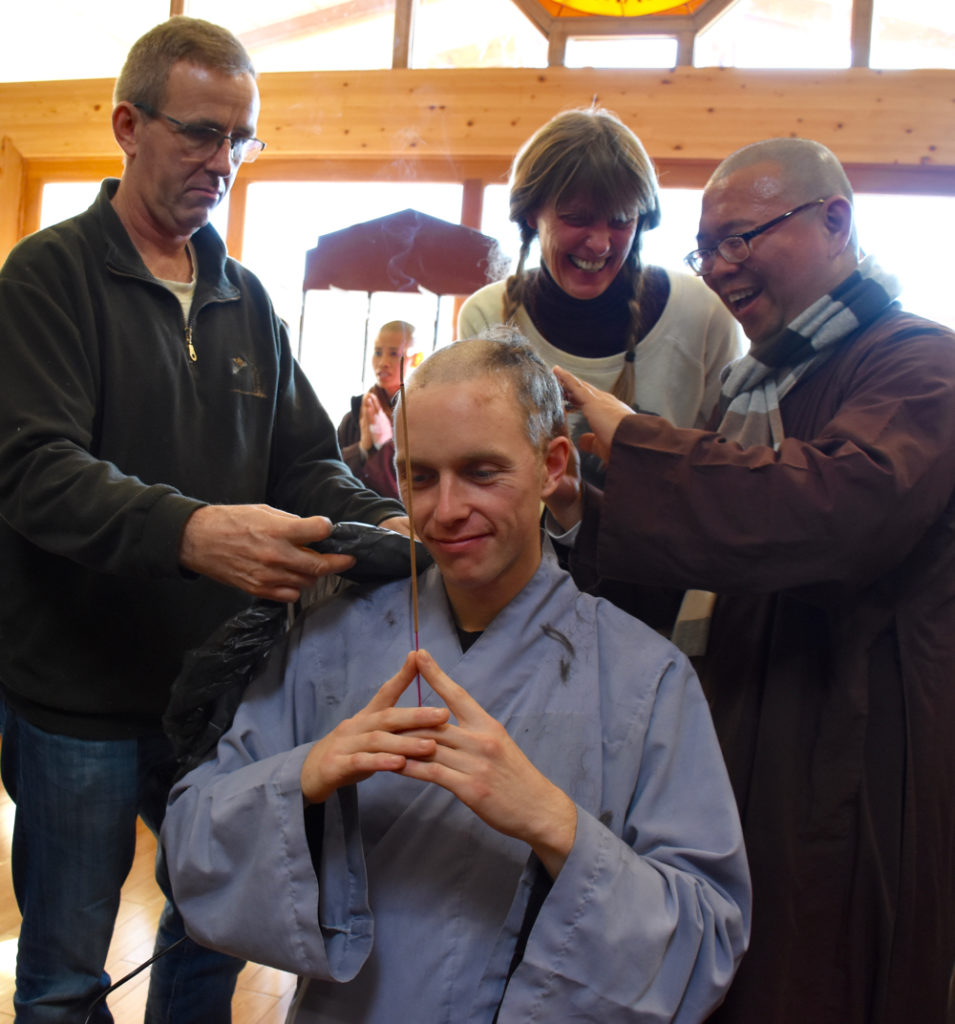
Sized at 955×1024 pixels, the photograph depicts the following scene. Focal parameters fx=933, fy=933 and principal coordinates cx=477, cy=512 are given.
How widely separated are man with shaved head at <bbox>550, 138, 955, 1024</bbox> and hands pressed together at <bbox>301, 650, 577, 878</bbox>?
387 millimetres

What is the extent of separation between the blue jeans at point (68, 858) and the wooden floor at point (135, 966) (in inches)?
30.9

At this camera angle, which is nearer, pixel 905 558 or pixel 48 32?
pixel 905 558

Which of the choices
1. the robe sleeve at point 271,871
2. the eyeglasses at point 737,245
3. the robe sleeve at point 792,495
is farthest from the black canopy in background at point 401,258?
the robe sleeve at point 271,871

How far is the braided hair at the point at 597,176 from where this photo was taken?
159 cm

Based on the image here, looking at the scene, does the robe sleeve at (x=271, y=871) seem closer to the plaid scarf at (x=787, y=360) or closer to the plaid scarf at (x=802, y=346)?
the plaid scarf at (x=787, y=360)

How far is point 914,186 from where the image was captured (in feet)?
14.3

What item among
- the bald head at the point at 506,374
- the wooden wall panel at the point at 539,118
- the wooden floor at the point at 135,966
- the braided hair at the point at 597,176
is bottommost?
the wooden floor at the point at 135,966

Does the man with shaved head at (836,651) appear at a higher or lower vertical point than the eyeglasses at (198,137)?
lower

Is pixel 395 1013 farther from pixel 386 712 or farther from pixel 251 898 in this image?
pixel 386 712

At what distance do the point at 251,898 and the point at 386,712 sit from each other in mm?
257

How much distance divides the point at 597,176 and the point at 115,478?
36.7 inches

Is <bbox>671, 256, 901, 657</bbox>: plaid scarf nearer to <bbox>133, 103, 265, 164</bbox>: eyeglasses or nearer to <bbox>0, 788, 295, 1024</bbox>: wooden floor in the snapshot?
<bbox>133, 103, 265, 164</bbox>: eyeglasses

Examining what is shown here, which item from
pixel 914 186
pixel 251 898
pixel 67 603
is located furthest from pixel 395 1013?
pixel 914 186

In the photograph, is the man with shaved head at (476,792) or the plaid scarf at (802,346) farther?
the plaid scarf at (802,346)
